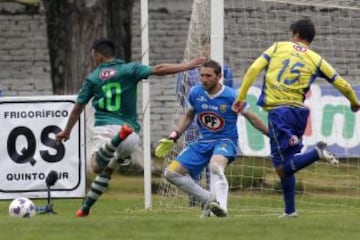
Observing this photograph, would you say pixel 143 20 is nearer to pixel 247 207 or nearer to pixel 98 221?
pixel 247 207

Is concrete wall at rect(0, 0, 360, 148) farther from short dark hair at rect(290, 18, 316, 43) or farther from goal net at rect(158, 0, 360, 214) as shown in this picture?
short dark hair at rect(290, 18, 316, 43)

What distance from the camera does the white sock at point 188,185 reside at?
15578 mm

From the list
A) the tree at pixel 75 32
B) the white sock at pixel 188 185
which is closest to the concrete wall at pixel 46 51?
the tree at pixel 75 32

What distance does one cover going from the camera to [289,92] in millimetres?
15102

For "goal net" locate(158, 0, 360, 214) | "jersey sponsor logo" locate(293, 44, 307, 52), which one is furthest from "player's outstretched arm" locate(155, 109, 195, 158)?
"goal net" locate(158, 0, 360, 214)

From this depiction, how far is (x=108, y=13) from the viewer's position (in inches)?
1000

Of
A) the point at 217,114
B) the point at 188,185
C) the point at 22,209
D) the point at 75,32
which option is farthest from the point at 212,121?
the point at 75,32

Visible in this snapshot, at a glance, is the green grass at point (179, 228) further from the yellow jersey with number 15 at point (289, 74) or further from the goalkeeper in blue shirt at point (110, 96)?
the yellow jersey with number 15 at point (289, 74)

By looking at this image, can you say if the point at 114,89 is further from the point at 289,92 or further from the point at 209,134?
the point at 289,92

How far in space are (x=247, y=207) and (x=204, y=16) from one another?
2594 millimetres

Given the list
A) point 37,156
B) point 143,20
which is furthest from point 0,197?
point 143,20

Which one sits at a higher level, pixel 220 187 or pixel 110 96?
pixel 110 96

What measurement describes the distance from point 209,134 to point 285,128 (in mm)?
1102

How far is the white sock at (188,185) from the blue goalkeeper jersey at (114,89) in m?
0.74
